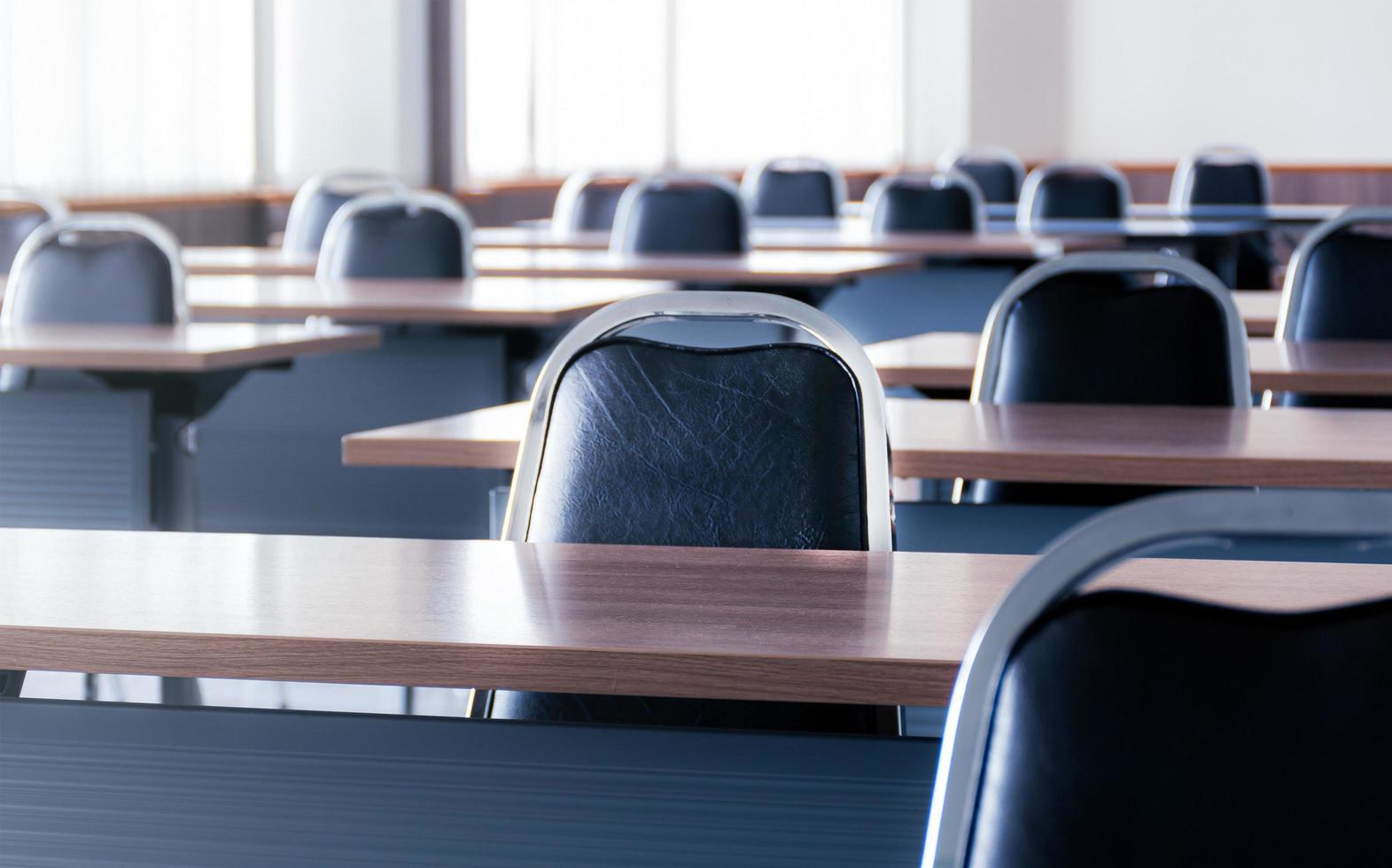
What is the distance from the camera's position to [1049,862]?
87 centimetres

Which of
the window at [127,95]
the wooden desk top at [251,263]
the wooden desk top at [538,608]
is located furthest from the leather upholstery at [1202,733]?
the window at [127,95]

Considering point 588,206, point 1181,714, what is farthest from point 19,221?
point 1181,714

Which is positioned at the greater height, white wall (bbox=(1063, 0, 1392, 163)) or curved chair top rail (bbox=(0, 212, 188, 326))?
white wall (bbox=(1063, 0, 1392, 163))

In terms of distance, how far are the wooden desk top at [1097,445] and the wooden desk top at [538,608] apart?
53 cm

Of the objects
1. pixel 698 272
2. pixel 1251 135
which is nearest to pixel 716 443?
pixel 698 272

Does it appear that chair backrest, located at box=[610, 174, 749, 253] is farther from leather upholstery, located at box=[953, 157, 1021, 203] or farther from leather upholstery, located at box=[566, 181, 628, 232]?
leather upholstery, located at box=[953, 157, 1021, 203]

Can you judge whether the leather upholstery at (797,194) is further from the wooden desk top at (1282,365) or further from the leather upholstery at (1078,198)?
the wooden desk top at (1282,365)

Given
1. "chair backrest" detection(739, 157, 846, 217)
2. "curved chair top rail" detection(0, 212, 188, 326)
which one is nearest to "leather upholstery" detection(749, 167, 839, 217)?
"chair backrest" detection(739, 157, 846, 217)

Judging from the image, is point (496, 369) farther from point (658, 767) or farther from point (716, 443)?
point (658, 767)

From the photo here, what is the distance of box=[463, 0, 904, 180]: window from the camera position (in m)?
9.95

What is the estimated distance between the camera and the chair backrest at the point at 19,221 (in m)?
5.67

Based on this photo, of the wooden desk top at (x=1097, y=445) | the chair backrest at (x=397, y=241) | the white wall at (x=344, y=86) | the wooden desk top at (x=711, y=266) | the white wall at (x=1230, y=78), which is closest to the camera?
the wooden desk top at (x=1097, y=445)

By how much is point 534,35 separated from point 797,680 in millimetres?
9290

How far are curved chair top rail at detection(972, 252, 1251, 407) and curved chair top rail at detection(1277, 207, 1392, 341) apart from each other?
68 centimetres
